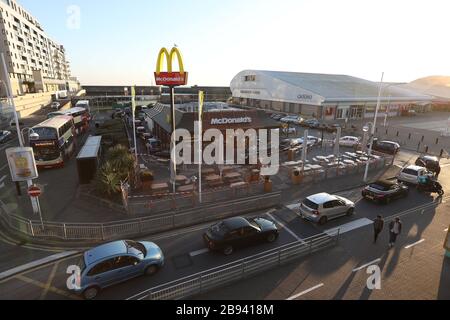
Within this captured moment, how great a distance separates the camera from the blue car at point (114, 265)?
1016 cm

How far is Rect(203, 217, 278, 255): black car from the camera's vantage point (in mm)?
12836

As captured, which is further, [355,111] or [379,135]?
[355,111]

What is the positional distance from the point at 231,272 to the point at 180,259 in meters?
2.83

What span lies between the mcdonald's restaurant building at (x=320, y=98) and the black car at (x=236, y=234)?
49718mm

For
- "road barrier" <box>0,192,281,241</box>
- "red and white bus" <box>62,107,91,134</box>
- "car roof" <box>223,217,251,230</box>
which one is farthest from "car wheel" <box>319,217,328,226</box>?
"red and white bus" <box>62,107,91,134</box>

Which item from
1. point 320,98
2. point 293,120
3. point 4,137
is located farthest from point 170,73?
point 320,98

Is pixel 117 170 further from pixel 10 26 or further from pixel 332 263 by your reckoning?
pixel 10 26

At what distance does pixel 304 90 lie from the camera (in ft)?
200

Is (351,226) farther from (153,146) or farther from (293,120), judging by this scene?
(293,120)

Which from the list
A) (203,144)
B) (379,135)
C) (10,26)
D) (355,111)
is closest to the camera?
(203,144)

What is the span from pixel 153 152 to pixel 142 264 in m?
19.9

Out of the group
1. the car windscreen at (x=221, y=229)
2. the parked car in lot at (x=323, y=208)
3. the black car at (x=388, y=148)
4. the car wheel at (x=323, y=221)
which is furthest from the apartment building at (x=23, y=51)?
the black car at (x=388, y=148)

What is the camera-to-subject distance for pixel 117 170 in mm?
19297
